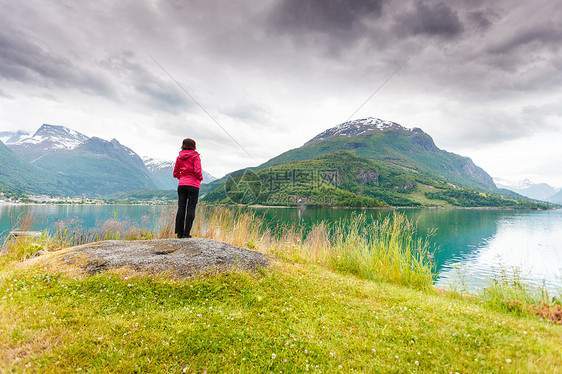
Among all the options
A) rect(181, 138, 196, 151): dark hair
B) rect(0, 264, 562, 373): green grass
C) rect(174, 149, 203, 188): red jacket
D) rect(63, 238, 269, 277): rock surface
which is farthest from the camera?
rect(181, 138, 196, 151): dark hair

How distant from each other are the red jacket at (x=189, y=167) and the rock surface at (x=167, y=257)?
188 cm

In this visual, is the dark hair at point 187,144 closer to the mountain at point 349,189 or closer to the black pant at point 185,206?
the black pant at point 185,206

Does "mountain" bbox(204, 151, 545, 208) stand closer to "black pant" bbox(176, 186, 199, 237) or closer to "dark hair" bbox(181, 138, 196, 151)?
"black pant" bbox(176, 186, 199, 237)

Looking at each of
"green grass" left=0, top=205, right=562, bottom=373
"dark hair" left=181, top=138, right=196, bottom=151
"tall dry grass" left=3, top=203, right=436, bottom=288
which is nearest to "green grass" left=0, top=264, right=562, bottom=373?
"green grass" left=0, top=205, right=562, bottom=373

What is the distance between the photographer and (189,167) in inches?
311

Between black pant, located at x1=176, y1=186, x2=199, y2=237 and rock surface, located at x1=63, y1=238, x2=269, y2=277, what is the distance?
998mm

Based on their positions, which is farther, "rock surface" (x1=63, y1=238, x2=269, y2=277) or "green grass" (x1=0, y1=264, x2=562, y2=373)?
"rock surface" (x1=63, y1=238, x2=269, y2=277)

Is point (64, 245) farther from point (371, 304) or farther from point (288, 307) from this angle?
point (371, 304)

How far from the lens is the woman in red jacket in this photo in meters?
7.89

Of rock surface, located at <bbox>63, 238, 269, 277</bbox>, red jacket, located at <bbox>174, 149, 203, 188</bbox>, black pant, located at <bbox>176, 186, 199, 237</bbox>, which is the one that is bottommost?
rock surface, located at <bbox>63, 238, 269, 277</bbox>

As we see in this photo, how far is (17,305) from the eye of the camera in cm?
413

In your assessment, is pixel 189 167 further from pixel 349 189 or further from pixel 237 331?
pixel 349 189

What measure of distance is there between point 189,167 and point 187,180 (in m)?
0.43

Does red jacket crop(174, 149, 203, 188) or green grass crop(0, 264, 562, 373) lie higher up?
red jacket crop(174, 149, 203, 188)
